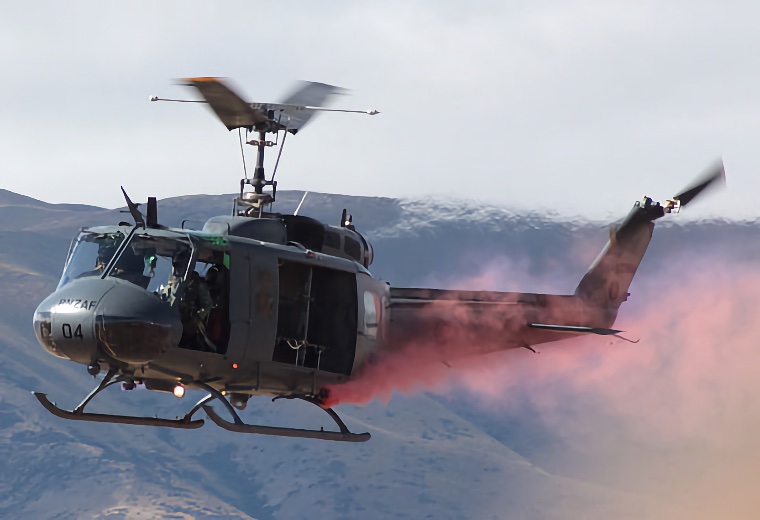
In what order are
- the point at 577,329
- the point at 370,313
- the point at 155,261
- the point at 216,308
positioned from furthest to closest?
1. the point at 577,329
2. the point at 370,313
3. the point at 216,308
4. the point at 155,261

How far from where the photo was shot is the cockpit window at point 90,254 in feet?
66.2

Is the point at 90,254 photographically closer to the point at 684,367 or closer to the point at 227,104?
the point at 227,104

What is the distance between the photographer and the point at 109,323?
19.2 metres

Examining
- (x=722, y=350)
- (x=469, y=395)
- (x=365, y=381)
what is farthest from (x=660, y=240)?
(x=469, y=395)

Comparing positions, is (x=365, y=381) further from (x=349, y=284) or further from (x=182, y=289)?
(x=182, y=289)

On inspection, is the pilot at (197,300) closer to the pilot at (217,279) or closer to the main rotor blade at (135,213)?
the pilot at (217,279)

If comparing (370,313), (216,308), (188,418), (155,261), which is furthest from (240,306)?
(370,313)

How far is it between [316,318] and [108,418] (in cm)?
381

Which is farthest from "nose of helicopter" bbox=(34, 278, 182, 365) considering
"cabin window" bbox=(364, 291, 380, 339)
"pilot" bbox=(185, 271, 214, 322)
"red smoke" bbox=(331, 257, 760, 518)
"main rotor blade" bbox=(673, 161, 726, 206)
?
"main rotor blade" bbox=(673, 161, 726, 206)

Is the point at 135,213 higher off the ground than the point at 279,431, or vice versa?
the point at 135,213

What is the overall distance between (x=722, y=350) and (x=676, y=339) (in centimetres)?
187

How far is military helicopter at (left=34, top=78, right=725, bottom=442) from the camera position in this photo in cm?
1955

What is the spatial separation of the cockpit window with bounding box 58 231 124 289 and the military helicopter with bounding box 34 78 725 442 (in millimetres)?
22

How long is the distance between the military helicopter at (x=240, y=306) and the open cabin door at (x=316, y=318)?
0.02m
